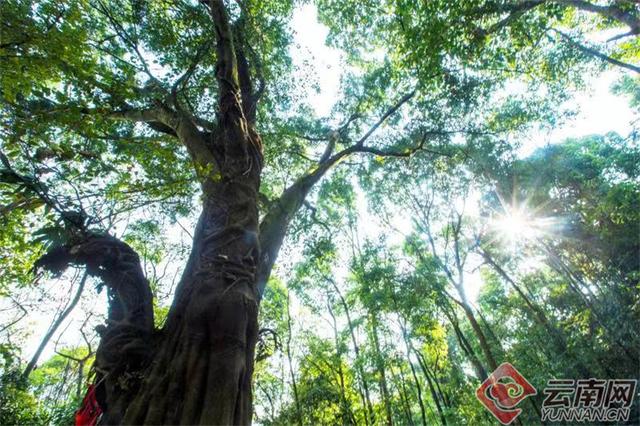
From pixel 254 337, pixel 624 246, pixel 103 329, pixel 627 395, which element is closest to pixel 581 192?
pixel 624 246

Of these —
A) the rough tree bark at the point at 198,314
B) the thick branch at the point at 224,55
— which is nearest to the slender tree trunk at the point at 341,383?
the rough tree bark at the point at 198,314

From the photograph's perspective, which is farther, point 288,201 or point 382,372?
point 382,372

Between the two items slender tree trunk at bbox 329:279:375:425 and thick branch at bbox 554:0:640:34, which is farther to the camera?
slender tree trunk at bbox 329:279:375:425

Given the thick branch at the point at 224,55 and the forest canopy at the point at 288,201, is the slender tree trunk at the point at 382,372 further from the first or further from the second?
the thick branch at the point at 224,55

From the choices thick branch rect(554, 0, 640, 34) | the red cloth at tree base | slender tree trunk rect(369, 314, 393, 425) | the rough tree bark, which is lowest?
the red cloth at tree base

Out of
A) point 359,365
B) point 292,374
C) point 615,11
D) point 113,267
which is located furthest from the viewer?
point 292,374

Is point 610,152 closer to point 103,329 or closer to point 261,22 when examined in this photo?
point 261,22

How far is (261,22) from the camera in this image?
6805mm

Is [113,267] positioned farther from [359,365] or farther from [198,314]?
[359,365]

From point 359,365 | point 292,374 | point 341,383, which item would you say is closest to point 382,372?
point 359,365

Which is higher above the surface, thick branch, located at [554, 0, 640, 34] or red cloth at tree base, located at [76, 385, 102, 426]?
thick branch, located at [554, 0, 640, 34]

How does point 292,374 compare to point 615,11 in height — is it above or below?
below

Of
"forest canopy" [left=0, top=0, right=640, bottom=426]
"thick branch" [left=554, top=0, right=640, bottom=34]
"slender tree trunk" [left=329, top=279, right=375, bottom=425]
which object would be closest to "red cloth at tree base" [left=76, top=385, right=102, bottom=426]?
"forest canopy" [left=0, top=0, right=640, bottom=426]

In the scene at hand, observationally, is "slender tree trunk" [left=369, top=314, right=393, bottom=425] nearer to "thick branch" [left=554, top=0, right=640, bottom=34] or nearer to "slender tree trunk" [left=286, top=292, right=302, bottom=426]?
"slender tree trunk" [left=286, top=292, right=302, bottom=426]
